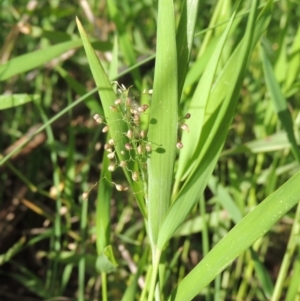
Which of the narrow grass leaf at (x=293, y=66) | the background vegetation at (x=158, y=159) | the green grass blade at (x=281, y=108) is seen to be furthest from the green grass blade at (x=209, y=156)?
the narrow grass leaf at (x=293, y=66)

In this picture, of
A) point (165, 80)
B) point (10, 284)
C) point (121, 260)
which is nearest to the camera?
point (165, 80)

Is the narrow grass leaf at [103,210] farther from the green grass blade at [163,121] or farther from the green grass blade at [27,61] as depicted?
the green grass blade at [27,61]

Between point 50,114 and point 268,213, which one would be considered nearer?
point 268,213

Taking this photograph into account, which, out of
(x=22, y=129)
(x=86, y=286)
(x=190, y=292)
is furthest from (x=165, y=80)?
(x=22, y=129)

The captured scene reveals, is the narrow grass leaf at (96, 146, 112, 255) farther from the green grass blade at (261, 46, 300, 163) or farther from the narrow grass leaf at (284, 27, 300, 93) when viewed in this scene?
the narrow grass leaf at (284, 27, 300, 93)

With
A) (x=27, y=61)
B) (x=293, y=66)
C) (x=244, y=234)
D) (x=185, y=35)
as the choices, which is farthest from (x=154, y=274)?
(x=293, y=66)

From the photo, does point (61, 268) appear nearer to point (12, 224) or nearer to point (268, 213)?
point (12, 224)

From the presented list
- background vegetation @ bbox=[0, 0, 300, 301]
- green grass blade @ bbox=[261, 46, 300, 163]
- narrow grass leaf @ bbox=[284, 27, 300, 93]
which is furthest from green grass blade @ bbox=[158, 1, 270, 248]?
narrow grass leaf @ bbox=[284, 27, 300, 93]

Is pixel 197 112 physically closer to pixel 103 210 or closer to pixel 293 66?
pixel 103 210
